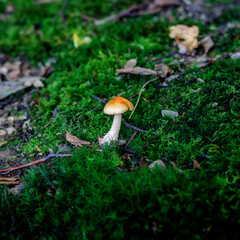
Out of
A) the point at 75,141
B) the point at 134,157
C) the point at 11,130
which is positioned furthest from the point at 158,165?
the point at 11,130

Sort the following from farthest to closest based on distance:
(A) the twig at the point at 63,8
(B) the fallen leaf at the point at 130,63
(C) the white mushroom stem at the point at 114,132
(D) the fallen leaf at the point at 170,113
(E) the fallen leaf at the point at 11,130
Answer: (A) the twig at the point at 63,8
(B) the fallen leaf at the point at 130,63
(E) the fallen leaf at the point at 11,130
(D) the fallen leaf at the point at 170,113
(C) the white mushroom stem at the point at 114,132

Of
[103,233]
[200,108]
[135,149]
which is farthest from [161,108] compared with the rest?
[103,233]

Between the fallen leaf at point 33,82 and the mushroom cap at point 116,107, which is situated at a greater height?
the mushroom cap at point 116,107

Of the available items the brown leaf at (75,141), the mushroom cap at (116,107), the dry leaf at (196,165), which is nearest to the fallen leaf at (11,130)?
Result: the brown leaf at (75,141)

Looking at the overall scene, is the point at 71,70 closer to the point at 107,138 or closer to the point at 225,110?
the point at 107,138

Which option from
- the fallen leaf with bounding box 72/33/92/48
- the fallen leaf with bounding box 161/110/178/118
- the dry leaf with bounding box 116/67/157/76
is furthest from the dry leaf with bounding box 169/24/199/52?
the fallen leaf with bounding box 72/33/92/48

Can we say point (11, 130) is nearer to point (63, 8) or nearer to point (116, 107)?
point (116, 107)

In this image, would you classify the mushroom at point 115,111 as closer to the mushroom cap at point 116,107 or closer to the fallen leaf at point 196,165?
the mushroom cap at point 116,107
